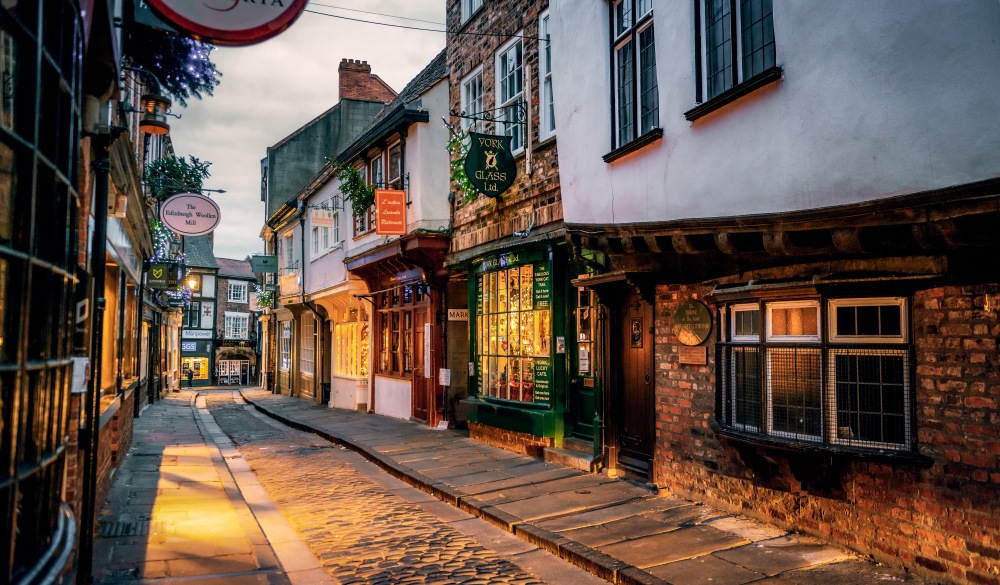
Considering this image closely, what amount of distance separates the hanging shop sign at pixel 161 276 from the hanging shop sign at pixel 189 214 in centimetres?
594

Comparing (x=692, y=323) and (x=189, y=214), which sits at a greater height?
(x=189, y=214)

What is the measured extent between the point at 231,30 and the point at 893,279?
5.00 meters

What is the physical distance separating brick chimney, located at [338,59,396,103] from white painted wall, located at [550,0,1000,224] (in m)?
22.9

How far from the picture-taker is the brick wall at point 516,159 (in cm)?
1122

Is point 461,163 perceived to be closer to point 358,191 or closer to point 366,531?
point 358,191

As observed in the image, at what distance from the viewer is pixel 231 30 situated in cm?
431

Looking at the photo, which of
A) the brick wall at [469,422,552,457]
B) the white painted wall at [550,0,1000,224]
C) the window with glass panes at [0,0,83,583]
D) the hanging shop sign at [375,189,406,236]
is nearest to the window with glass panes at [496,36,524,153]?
the hanging shop sign at [375,189,406,236]

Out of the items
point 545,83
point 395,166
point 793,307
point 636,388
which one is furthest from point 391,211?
point 793,307

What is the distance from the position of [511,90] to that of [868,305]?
7947mm

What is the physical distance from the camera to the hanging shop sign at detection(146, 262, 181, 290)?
18.1m

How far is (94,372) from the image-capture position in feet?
19.3

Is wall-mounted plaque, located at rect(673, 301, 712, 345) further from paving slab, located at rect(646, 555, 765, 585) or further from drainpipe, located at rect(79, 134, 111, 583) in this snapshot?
drainpipe, located at rect(79, 134, 111, 583)

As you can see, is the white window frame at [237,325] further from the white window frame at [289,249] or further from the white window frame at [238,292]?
the white window frame at [289,249]

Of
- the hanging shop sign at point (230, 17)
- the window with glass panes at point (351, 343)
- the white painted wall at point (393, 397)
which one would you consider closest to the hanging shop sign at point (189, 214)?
the white painted wall at point (393, 397)
